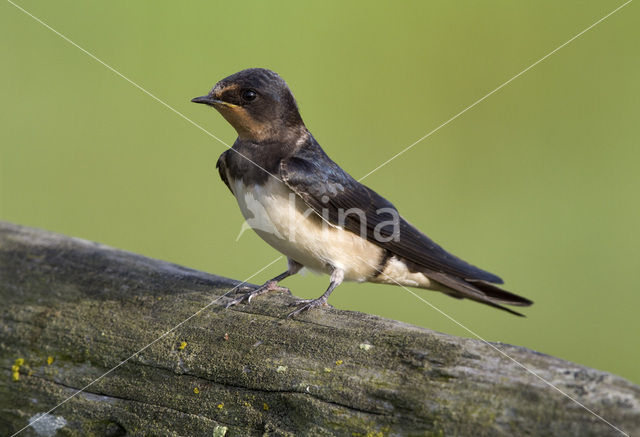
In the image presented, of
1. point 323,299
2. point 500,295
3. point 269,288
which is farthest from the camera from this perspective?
point 500,295

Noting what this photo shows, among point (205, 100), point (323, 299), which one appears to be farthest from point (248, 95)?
point (323, 299)

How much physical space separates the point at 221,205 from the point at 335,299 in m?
1.20

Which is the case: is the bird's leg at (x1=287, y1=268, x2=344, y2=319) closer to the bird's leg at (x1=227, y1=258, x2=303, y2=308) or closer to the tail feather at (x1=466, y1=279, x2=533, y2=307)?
the bird's leg at (x1=227, y1=258, x2=303, y2=308)

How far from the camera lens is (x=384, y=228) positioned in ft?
9.87

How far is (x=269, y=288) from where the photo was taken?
266 cm

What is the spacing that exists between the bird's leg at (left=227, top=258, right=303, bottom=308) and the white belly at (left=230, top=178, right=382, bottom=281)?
137 millimetres

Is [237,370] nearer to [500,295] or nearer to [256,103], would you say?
[256,103]

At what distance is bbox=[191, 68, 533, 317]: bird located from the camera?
2.80 metres

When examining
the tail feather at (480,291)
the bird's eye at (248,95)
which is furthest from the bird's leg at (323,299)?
the bird's eye at (248,95)

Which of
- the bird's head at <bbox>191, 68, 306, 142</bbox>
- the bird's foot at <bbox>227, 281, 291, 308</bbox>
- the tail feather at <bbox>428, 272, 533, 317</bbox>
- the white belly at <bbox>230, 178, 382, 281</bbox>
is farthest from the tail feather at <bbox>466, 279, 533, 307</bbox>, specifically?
the bird's head at <bbox>191, 68, 306, 142</bbox>

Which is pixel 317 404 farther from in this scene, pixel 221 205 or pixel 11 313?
pixel 221 205

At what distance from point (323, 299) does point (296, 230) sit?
1.20ft

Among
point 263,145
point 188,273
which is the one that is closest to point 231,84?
point 263,145

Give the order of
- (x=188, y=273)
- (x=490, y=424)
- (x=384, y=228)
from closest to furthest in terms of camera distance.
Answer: (x=490, y=424), (x=188, y=273), (x=384, y=228)
